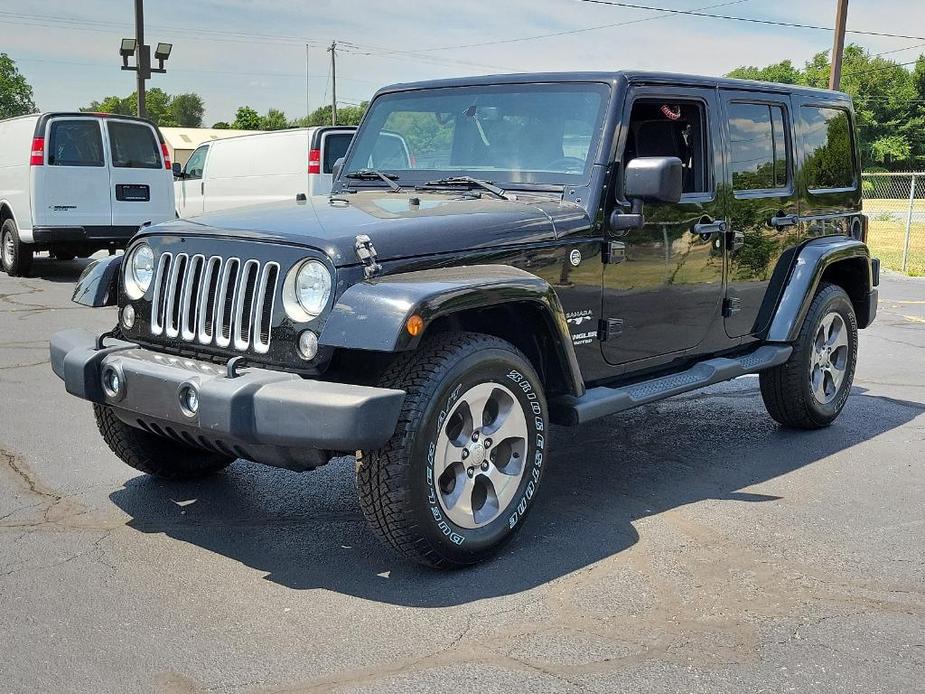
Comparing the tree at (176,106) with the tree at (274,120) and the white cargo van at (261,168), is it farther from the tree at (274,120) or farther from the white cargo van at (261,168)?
the white cargo van at (261,168)

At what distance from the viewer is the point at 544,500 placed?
16.0 feet

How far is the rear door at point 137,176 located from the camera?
13.5 meters

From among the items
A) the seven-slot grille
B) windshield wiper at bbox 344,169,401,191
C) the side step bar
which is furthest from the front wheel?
windshield wiper at bbox 344,169,401,191

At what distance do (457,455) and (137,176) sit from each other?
11.0m

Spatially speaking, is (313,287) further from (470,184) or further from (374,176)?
(374,176)

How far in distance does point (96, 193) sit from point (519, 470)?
10.8 metres

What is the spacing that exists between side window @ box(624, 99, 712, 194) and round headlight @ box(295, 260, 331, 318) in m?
1.99

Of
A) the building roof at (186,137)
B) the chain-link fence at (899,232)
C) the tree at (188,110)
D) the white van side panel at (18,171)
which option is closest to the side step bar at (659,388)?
the white van side panel at (18,171)

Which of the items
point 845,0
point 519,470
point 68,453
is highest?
point 845,0

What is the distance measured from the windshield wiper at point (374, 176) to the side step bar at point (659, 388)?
56.2 inches

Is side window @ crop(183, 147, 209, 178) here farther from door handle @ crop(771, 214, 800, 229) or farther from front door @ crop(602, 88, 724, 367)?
front door @ crop(602, 88, 724, 367)

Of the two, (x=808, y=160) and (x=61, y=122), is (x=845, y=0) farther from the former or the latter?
(x=808, y=160)

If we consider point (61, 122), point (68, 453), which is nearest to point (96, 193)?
point (61, 122)

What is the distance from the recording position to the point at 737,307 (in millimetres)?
5703
